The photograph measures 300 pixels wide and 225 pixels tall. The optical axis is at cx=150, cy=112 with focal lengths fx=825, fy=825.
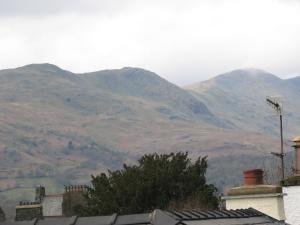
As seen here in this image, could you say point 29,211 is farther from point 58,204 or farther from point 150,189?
point 150,189

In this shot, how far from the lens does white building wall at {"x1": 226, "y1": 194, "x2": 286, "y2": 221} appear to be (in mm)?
26719

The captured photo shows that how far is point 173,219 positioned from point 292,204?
33.7 ft

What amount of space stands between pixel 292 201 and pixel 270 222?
16.6 feet

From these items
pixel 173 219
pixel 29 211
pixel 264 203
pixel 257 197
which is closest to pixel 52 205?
pixel 29 211

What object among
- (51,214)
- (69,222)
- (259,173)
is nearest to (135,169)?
(259,173)

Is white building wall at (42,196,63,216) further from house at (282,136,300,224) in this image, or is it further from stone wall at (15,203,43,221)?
house at (282,136,300,224)

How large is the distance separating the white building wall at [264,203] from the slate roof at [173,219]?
169 inches

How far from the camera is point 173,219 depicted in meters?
17.6

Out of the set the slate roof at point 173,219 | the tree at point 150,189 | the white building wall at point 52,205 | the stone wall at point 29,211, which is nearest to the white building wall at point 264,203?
the slate roof at point 173,219

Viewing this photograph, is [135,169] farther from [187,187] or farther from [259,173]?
[259,173]

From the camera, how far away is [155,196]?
50.2 m

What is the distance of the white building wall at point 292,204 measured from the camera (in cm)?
2675

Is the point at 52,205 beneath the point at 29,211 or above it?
above

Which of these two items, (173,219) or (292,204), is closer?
(173,219)
